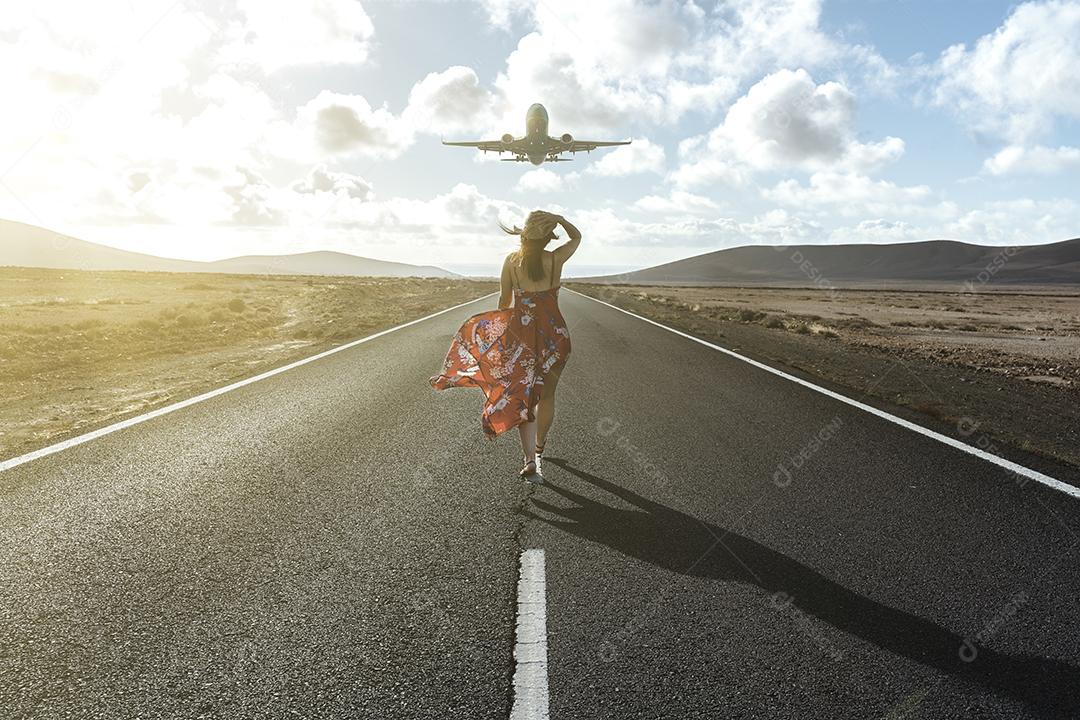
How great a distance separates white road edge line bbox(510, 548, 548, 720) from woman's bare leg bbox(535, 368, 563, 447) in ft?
6.61

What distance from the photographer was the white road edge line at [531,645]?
2.56m

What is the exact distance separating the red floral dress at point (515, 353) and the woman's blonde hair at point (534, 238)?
0.22 metres

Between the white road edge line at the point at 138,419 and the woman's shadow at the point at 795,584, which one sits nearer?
the woman's shadow at the point at 795,584

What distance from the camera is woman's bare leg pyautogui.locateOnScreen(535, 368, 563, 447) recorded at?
5.72 m

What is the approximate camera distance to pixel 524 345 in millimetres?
5617

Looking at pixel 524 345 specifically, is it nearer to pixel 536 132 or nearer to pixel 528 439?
pixel 528 439

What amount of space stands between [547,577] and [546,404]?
2.29m

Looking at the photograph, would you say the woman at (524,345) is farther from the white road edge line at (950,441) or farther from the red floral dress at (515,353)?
the white road edge line at (950,441)

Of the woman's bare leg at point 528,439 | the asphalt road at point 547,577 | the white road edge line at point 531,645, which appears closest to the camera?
the white road edge line at point 531,645

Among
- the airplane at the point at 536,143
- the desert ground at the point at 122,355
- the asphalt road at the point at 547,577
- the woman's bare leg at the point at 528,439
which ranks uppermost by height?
the airplane at the point at 536,143

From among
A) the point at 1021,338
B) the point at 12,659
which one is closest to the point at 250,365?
the point at 12,659

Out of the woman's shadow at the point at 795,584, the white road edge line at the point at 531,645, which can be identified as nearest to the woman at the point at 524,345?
the woman's shadow at the point at 795,584

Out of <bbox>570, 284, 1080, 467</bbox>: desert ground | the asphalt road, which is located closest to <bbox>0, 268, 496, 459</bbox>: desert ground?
the asphalt road

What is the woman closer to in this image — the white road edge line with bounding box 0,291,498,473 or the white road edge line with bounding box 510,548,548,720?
the white road edge line with bounding box 510,548,548,720
